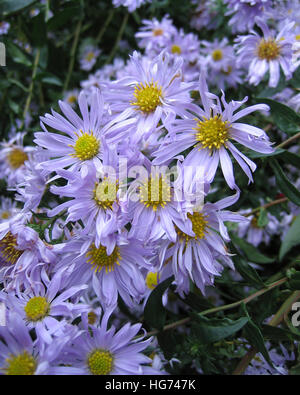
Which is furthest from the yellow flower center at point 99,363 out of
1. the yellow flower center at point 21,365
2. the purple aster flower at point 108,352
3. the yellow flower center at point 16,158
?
the yellow flower center at point 16,158

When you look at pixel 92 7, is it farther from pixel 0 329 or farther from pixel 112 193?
pixel 0 329

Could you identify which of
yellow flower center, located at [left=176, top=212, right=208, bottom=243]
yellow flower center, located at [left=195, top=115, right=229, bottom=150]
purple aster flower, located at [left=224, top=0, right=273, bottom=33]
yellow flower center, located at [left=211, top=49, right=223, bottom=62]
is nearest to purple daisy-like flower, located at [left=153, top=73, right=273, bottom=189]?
yellow flower center, located at [left=195, top=115, right=229, bottom=150]

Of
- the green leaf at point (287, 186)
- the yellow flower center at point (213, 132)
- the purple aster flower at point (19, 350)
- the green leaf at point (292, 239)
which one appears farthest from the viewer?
the green leaf at point (292, 239)


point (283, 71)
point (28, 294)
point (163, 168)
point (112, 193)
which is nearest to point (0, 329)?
point (28, 294)

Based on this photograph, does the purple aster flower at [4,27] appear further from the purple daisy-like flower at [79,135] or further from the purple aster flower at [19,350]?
the purple aster flower at [19,350]

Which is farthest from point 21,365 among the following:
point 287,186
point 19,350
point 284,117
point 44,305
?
point 284,117

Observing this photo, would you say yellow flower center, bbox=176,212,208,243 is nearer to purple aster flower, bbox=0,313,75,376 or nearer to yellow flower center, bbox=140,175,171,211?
yellow flower center, bbox=140,175,171,211
